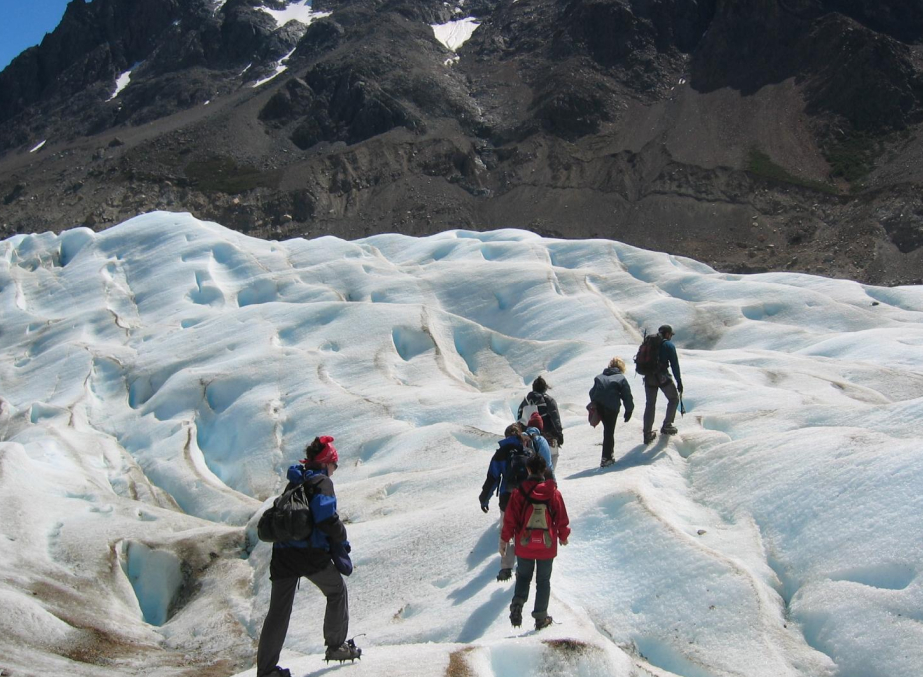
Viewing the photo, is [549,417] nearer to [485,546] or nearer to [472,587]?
[485,546]

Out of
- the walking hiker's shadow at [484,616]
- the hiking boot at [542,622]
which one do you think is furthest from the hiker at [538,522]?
the walking hiker's shadow at [484,616]

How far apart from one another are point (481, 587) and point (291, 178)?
356 ft

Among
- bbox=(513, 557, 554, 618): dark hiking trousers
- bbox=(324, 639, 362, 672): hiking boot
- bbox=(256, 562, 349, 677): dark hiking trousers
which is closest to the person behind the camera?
bbox=(256, 562, 349, 677): dark hiking trousers

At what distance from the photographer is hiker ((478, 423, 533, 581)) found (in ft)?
31.6

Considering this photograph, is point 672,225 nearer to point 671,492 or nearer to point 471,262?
point 471,262

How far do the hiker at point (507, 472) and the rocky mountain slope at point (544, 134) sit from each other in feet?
253

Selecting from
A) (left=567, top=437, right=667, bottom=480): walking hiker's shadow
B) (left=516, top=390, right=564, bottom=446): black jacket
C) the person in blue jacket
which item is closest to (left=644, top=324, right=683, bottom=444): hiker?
(left=567, top=437, right=667, bottom=480): walking hiker's shadow

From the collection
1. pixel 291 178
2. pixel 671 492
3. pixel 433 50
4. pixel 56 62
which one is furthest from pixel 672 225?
pixel 56 62

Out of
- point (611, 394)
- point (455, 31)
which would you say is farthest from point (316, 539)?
point (455, 31)

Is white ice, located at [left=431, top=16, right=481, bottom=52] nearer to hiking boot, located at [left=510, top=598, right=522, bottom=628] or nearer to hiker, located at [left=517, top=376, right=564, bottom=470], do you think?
hiker, located at [left=517, top=376, right=564, bottom=470]

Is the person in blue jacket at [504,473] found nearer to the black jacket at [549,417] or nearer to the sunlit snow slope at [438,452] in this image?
the sunlit snow slope at [438,452]

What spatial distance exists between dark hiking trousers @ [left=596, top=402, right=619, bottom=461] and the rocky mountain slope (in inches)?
2896

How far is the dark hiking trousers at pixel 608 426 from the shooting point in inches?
504

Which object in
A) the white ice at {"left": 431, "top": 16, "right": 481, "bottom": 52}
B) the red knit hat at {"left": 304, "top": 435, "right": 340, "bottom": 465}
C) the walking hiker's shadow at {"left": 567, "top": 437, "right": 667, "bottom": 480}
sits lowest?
the walking hiker's shadow at {"left": 567, "top": 437, "right": 667, "bottom": 480}
